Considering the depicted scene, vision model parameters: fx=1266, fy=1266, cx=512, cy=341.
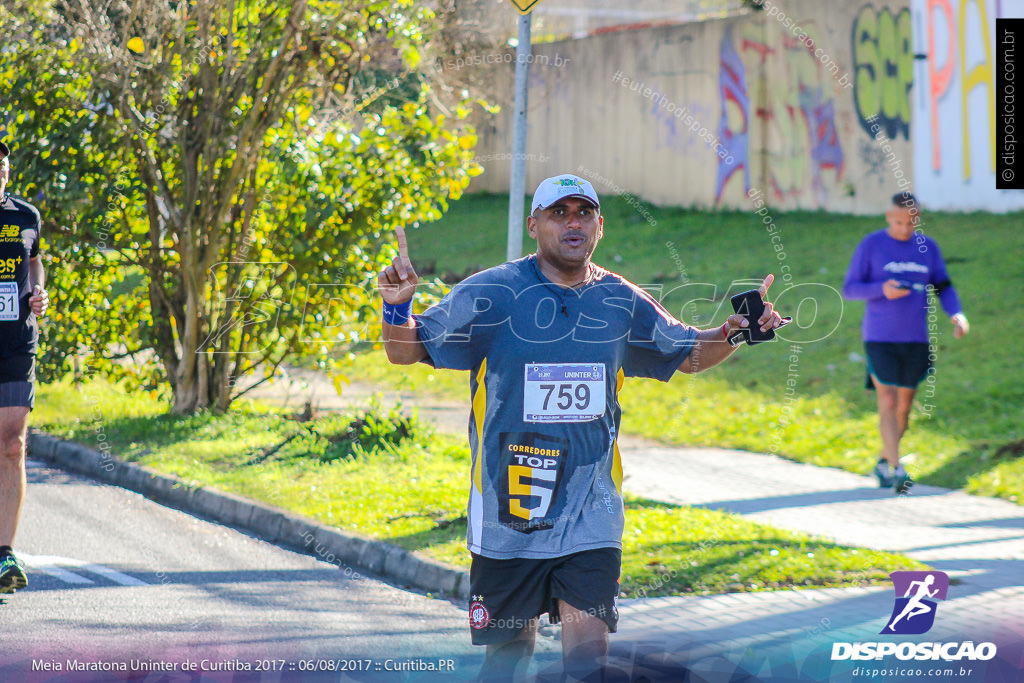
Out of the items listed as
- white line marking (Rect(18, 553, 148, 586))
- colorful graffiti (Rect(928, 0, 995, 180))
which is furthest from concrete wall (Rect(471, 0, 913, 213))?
white line marking (Rect(18, 553, 148, 586))

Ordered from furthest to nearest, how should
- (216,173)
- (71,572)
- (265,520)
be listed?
(216,173), (265,520), (71,572)

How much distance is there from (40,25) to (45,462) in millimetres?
3247

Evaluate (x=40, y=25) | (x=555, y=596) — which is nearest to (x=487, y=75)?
(x=40, y=25)

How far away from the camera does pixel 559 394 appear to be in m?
3.90

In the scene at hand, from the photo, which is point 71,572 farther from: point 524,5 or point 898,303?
point 898,303

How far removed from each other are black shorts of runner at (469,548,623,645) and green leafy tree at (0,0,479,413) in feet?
19.5

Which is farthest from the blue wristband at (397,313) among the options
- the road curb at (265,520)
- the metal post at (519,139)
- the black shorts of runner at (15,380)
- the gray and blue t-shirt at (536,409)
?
the metal post at (519,139)

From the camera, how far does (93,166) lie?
9734 mm

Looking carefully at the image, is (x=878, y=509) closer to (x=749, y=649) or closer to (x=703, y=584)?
(x=703, y=584)

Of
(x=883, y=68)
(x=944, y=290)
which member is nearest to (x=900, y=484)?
(x=944, y=290)

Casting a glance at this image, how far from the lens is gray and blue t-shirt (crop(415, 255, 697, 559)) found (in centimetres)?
390

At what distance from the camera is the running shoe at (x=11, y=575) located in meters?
5.89

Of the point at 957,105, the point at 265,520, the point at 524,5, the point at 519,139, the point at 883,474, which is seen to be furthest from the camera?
the point at 957,105

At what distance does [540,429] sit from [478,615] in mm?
628
